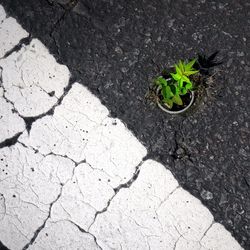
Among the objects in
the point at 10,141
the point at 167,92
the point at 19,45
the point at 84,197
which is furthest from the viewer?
the point at 19,45

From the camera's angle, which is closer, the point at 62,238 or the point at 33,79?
the point at 62,238

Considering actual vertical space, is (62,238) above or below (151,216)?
below

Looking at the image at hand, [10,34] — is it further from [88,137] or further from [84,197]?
[84,197]

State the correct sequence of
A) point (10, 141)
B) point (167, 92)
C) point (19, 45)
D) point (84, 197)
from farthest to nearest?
point (19, 45) < point (10, 141) < point (84, 197) < point (167, 92)

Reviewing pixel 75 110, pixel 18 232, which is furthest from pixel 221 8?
pixel 18 232

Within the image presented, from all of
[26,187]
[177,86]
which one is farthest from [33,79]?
[177,86]

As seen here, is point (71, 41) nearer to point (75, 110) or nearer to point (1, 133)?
point (75, 110)

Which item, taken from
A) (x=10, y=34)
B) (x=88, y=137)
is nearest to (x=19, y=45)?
(x=10, y=34)

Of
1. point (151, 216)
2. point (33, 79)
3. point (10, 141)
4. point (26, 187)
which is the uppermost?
point (33, 79)
